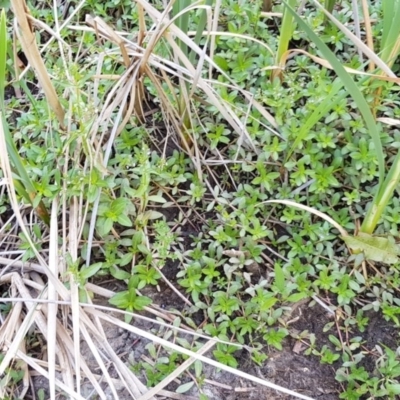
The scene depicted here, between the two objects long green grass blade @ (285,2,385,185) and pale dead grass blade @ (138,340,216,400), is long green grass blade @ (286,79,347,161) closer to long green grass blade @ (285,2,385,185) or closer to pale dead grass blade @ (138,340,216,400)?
long green grass blade @ (285,2,385,185)

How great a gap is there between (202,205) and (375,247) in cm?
42

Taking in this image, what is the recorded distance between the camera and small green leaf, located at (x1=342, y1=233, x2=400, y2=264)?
1.20m

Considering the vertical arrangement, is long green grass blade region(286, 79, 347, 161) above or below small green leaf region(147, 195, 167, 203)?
above

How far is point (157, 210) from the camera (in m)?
1.33

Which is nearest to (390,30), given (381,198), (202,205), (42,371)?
(381,198)

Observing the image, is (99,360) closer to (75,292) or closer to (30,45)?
(75,292)

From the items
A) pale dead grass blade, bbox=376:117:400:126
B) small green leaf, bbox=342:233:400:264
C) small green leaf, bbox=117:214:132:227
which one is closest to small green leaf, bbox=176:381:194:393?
small green leaf, bbox=117:214:132:227

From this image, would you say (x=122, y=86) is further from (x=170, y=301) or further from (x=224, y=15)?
(x=170, y=301)

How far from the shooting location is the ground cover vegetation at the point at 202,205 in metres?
1.14

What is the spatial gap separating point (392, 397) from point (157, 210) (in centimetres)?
68

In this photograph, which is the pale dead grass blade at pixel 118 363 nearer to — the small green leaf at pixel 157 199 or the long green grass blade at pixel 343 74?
the small green leaf at pixel 157 199

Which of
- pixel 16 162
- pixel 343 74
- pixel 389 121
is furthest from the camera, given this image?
pixel 389 121

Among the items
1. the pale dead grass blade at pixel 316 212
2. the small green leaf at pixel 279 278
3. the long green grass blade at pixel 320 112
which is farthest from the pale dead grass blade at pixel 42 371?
the long green grass blade at pixel 320 112

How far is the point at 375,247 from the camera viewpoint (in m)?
1.20
